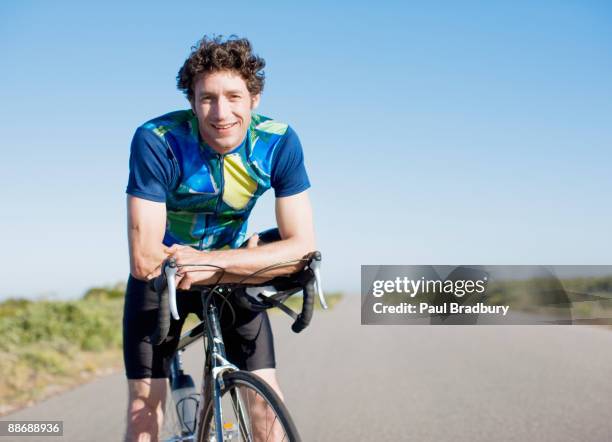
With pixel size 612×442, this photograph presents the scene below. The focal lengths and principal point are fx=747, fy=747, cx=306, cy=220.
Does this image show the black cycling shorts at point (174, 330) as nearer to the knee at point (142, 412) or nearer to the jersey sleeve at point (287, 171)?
the knee at point (142, 412)

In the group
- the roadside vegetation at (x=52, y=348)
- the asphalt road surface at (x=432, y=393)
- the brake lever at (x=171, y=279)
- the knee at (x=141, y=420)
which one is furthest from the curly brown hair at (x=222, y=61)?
the roadside vegetation at (x=52, y=348)

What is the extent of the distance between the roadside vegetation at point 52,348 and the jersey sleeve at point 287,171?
15.6 ft

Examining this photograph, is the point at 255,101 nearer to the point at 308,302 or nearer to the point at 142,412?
the point at 308,302

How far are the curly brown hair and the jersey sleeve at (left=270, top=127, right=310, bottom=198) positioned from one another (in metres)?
0.31

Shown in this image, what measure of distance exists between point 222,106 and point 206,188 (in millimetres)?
412

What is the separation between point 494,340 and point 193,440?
30.9ft

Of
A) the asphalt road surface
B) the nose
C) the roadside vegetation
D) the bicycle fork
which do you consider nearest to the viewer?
the bicycle fork

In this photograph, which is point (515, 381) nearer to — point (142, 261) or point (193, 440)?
point (193, 440)

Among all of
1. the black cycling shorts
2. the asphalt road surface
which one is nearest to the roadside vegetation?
the asphalt road surface

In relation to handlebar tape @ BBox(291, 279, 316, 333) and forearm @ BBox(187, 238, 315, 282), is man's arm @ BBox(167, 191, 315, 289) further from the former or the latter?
handlebar tape @ BBox(291, 279, 316, 333)

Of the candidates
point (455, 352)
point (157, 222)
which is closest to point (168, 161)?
point (157, 222)

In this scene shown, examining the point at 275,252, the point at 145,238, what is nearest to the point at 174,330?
the point at 145,238

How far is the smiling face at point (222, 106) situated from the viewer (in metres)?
3.41

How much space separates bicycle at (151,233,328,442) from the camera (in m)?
2.91
